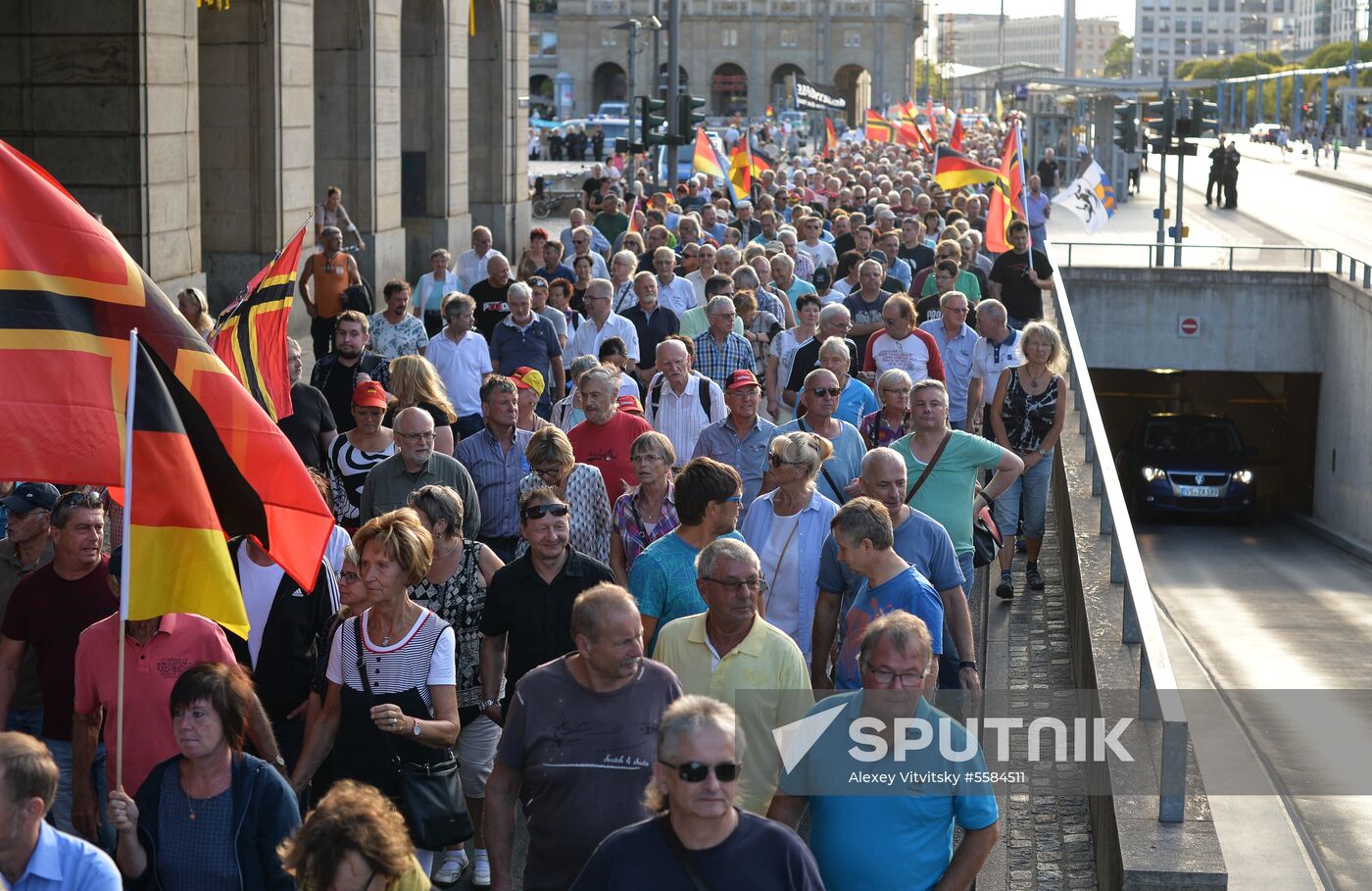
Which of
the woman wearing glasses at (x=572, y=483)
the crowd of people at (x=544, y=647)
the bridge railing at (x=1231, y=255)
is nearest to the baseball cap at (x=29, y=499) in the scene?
the crowd of people at (x=544, y=647)

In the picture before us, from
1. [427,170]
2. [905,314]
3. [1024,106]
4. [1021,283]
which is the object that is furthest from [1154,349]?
[1024,106]

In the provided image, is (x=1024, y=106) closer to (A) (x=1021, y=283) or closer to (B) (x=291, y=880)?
(A) (x=1021, y=283)

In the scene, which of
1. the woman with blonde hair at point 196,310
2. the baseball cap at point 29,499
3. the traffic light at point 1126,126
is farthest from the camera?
the traffic light at point 1126,126

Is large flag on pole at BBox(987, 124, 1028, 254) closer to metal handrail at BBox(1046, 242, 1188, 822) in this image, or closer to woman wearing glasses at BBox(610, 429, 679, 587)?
metal handrail at BBox(1046, 242, 1188, 822)

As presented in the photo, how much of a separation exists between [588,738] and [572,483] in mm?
3115

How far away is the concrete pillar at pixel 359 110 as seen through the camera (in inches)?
1027

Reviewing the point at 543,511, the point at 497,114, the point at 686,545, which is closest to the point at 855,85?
the point at 497,114

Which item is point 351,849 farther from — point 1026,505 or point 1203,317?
point 1203,317

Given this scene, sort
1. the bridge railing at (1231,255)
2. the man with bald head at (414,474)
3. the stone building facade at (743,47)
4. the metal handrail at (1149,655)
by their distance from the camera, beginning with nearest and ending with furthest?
the metal handrail at (1149,655), the man with bald head at (414,474), the bridge railing at (1231,255), the stone building facade at (743,47)

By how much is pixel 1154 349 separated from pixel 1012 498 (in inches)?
1076

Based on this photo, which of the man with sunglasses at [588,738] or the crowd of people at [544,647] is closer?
the crowd of people at [544,647]

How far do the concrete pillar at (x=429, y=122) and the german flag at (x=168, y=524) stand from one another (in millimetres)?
24630

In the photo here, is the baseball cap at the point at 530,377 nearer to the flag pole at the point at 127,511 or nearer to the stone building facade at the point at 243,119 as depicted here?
the flag pole at the point at 127,511

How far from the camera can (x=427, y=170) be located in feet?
101
